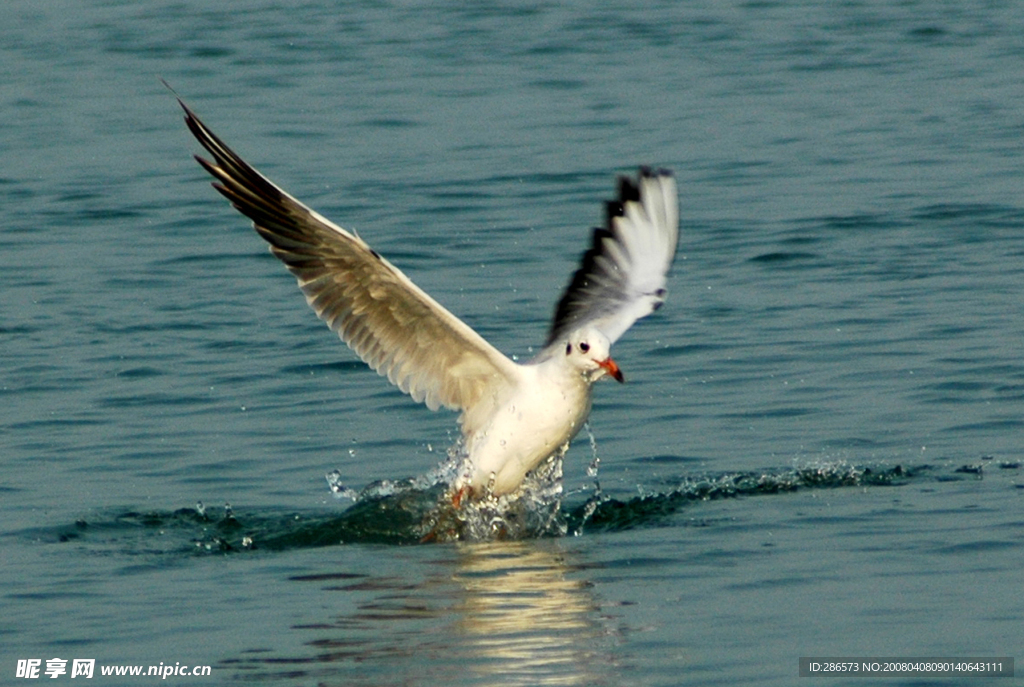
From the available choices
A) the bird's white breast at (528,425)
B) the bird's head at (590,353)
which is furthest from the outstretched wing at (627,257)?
the bird's head at (590,353)

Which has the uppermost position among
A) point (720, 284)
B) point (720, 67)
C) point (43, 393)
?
point (720, 67)

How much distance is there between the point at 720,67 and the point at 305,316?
939 centimetres

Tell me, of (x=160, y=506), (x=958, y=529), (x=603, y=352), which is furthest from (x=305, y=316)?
(x=958, y=529)

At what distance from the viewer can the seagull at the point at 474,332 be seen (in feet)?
28.3

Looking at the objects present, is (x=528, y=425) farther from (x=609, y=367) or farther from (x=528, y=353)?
(x=528, y=353)

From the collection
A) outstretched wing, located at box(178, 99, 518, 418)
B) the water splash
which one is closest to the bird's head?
outstretched wing, located at box(178, 99, 518, 418)

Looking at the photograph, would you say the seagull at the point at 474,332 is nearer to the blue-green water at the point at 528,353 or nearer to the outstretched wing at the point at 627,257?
the outstretched wing at the point at 627,257

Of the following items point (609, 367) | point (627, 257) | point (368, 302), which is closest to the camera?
point (609, 367)

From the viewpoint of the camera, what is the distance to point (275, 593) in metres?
7.96

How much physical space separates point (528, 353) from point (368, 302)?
3104mm

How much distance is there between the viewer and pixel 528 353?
11922 mm

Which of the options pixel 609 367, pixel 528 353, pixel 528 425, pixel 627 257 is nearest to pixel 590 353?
pixel 609 367

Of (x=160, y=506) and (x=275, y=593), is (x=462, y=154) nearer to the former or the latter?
(x=160, y=506)

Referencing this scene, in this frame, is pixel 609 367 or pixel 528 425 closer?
pixel 609 367
